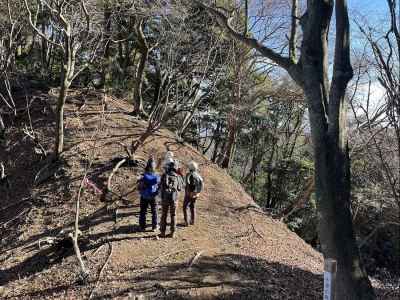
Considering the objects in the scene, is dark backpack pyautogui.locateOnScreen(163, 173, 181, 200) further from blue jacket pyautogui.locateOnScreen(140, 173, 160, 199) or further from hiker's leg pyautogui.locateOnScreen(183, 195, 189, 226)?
hiker's leg pyautogui.locateOnScreen(183, 195, 189, 226)

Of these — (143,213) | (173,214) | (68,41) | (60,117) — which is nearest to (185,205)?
(173,214)

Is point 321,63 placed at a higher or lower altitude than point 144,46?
lower

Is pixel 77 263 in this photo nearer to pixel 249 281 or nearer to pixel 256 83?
pixel 249 281

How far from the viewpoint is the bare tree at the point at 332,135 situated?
5.83 metres

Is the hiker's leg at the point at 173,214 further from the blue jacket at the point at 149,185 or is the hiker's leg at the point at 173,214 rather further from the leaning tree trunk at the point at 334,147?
the leaning tree trunk at the point at 334,147

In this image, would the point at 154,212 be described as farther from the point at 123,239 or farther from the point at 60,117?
the point at 60,117

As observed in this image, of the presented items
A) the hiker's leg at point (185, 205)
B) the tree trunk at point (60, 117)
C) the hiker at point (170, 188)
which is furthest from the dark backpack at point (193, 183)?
the tree trunk at point (60, 117)

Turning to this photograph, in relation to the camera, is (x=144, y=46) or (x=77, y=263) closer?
(x=77, y=263)

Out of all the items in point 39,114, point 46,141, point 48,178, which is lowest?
point 48,178

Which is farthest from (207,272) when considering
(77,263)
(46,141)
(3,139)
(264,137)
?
(264,137)

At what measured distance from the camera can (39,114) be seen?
1589 centimetres

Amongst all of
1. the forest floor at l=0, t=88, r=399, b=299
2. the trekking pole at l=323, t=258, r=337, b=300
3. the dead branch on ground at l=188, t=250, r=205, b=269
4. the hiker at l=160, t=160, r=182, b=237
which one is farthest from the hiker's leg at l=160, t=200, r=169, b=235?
the trekking pole at l=323, t=258, r=337, b=300

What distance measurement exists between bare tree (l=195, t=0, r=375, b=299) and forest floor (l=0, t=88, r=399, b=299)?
189 cm

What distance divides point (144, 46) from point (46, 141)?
4.39 meters
